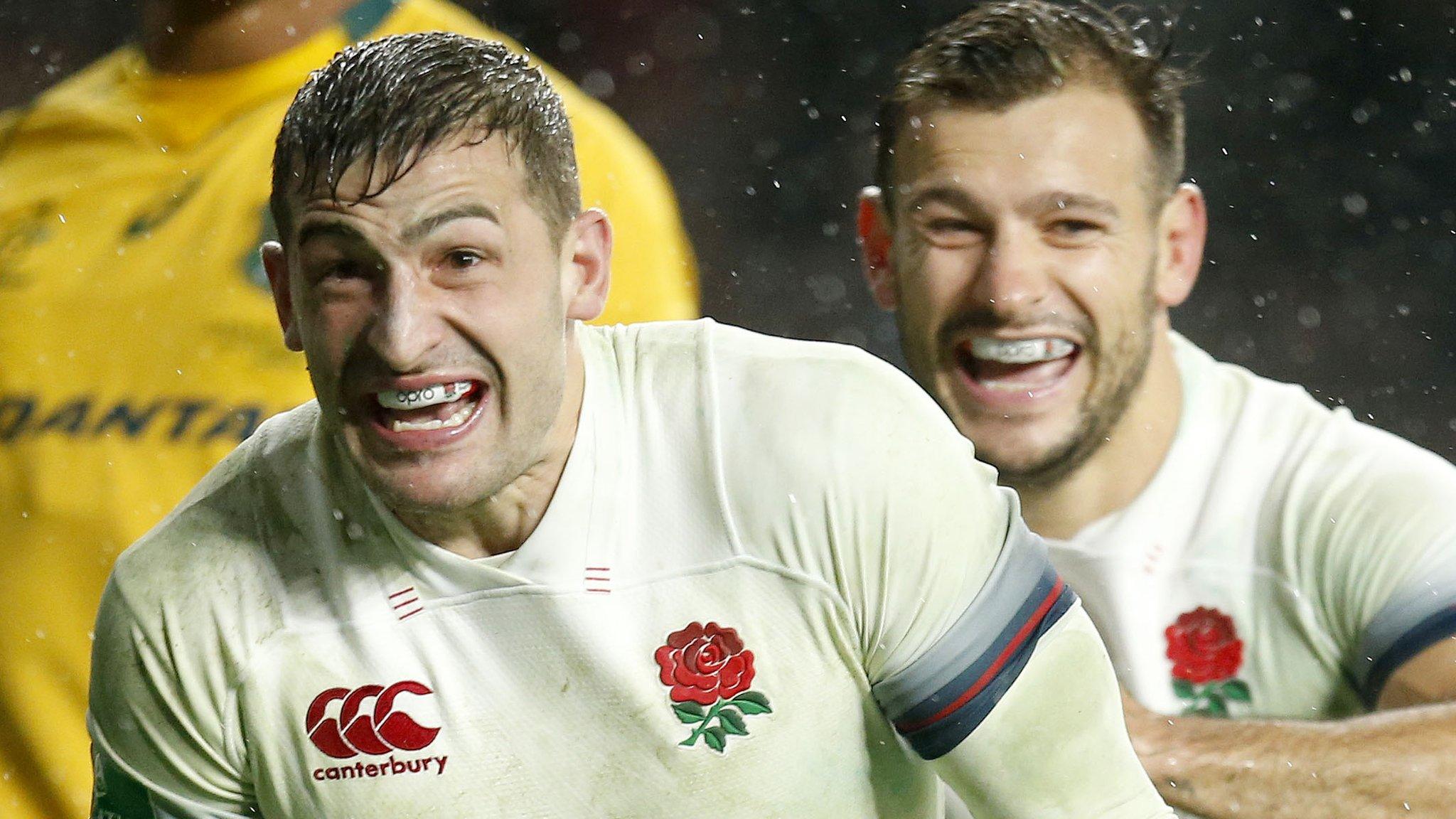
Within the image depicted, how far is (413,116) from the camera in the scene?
1.08 m

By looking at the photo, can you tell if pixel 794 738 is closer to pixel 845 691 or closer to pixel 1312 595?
pixel 845 691

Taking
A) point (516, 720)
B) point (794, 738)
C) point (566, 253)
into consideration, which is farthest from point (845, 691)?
point (566, 253)

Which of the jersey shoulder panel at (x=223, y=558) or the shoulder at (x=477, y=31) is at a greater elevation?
the shoulder at (x=477, y=31)

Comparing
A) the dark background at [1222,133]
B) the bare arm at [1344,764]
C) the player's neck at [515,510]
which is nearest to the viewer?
the player's neck at [515,510]

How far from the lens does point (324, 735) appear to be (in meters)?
1.16

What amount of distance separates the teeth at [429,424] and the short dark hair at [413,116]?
0.46 ft

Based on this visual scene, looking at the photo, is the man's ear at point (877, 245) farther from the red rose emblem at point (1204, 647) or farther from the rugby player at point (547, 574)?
the rugby player at point (547, 574)

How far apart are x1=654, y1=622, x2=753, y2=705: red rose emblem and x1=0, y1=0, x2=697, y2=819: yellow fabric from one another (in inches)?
25.2

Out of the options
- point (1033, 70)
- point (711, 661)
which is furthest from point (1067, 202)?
point (711, 661)

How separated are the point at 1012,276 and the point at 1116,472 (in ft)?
0.80

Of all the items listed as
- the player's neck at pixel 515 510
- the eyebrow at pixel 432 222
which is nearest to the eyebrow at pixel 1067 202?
the player's neck at pixel 515 510

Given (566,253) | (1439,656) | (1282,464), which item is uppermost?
(566,253)

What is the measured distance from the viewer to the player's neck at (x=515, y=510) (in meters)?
1.17

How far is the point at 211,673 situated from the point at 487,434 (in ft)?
0.83
